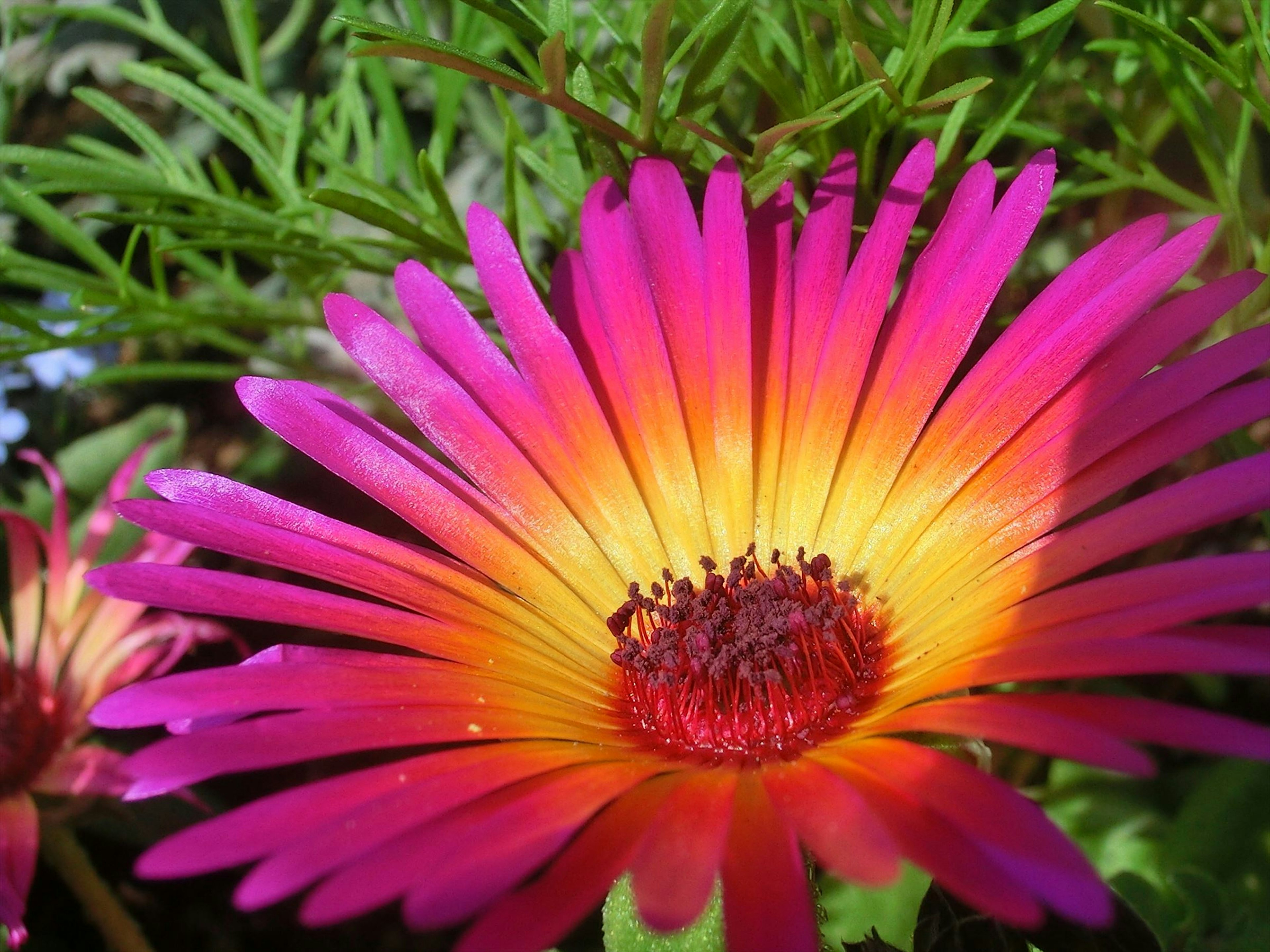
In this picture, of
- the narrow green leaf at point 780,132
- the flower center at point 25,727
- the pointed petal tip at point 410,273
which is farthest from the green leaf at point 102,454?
the narrow green leaf at point 780,132

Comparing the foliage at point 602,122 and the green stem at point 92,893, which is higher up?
the foliage at point 602,122

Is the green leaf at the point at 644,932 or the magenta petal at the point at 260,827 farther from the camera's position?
the green leaf at the point at 644,932

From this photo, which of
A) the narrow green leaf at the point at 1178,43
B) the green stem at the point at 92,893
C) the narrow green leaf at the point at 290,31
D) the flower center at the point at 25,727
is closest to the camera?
the narrow green leaf at the point at 1178,43

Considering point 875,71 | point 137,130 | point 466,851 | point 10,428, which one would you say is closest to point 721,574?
point 875,71

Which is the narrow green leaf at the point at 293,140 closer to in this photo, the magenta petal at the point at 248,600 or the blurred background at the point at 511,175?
the blurred background at the point at 511,175

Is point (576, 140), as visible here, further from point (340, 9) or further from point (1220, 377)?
point (1220, 377)

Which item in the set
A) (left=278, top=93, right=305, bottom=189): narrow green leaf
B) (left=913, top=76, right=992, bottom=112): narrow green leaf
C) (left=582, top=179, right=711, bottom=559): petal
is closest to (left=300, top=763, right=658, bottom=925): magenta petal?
(left=582, top=179, right=711, bottom=559): petal

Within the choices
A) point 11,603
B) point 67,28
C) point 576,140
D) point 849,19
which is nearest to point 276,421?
point 576,140
